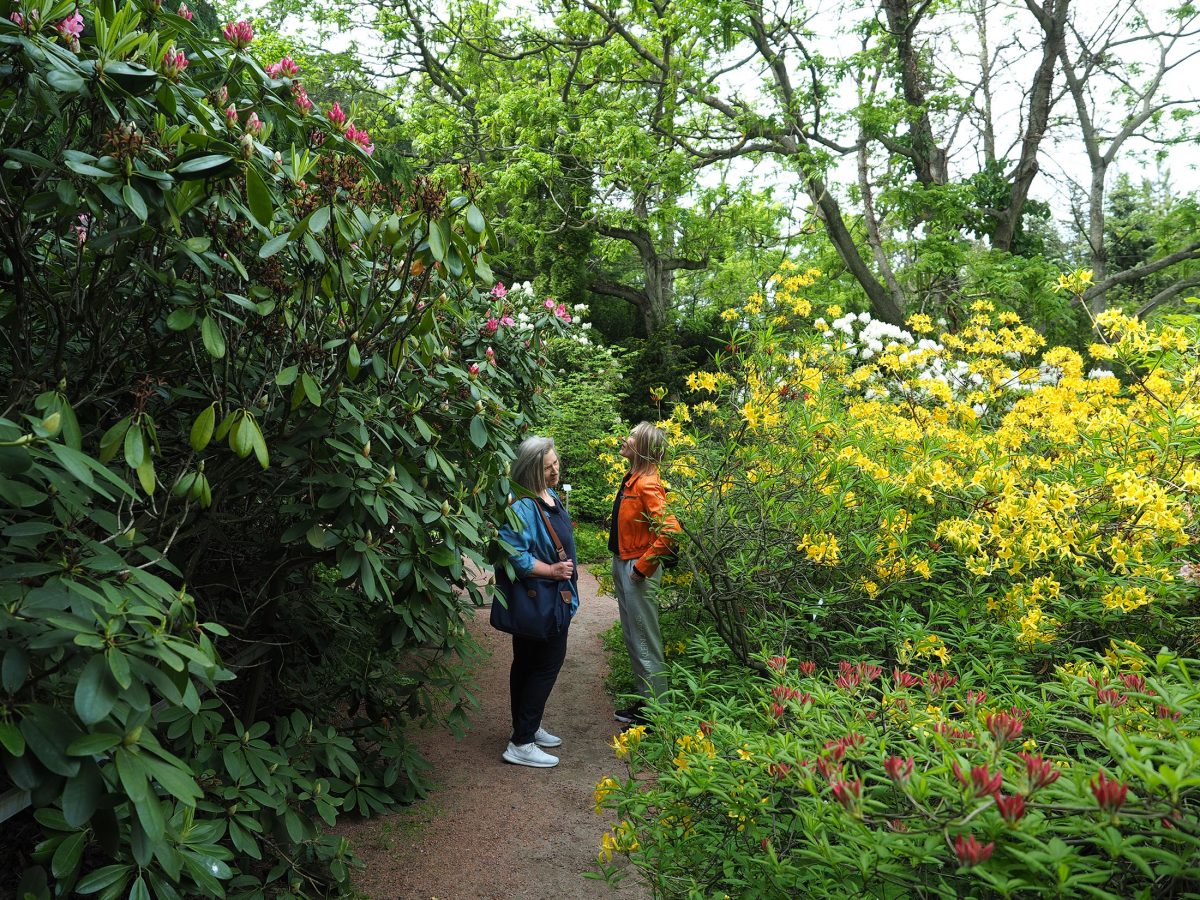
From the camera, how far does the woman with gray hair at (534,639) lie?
4301 mm

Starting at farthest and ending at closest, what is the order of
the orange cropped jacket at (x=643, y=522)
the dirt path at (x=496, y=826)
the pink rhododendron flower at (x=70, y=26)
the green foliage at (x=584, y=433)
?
the green foliage at (x=584, y=433) < the orange cropped jacket at (x=643, y=522) < the dirt path at (x=496, y=826) < the pink rhododendron flower at (x=70, y=26)

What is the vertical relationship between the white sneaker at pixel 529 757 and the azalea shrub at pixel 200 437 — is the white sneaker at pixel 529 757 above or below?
below

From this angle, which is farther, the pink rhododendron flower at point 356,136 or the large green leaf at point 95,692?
the pink rhododendron flower at point 356,136

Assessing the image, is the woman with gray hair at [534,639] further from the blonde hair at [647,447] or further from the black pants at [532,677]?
the blonde hair at [647,447]

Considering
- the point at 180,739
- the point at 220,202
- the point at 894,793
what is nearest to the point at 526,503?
the point at 180,739

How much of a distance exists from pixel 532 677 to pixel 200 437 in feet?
9.77

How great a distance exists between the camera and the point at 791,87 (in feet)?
36.0

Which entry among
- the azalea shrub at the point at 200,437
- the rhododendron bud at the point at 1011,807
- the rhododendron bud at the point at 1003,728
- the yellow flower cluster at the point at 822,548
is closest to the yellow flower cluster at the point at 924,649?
the yellow flower cluster at the point at 822,548

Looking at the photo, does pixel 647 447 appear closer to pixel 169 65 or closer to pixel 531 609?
pixel 531 609

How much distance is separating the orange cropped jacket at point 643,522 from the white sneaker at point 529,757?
1177mm

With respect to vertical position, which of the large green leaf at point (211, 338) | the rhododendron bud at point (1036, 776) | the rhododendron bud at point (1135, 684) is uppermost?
the large green leaf at point (211, 338)

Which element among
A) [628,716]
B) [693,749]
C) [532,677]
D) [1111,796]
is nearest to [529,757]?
[532,677]

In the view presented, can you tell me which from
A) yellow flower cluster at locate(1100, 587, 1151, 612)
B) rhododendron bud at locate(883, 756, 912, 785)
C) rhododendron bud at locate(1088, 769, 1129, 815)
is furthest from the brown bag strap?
rhododendron bud at locate(1088, 769, 1129, 815)

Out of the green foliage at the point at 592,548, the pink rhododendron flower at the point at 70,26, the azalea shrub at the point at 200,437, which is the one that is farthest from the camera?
the green foliage at the point at 592,548
